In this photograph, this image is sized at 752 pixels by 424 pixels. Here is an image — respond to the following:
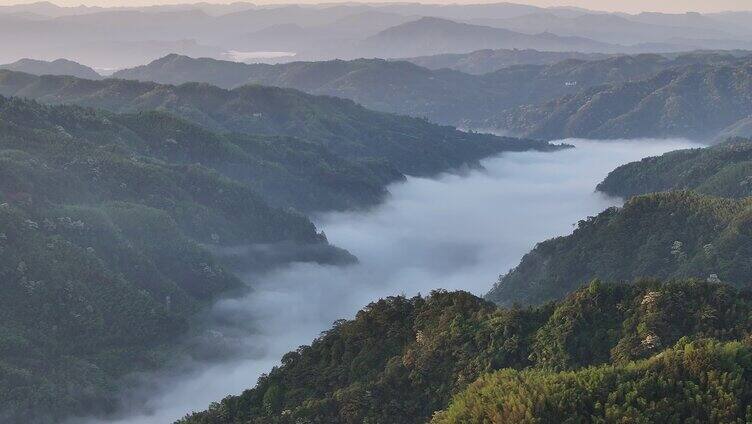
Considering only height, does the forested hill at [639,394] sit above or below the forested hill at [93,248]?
below

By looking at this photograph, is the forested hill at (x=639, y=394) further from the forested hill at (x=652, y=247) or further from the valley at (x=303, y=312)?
the forested hill at (x=652, y=247)

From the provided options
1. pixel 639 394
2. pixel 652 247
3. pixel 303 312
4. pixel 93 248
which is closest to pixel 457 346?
pixel 639 394

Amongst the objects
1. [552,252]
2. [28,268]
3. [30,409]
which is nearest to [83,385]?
[30,409]

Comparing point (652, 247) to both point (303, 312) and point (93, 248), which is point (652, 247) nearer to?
point (303, 312)

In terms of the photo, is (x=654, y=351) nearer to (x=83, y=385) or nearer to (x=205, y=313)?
(x=83, y=385)

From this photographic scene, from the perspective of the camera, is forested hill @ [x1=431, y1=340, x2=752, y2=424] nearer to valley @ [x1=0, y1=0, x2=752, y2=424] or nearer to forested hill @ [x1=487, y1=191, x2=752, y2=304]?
valley @ [x1=0, y1=0, x2=752, y2=424]

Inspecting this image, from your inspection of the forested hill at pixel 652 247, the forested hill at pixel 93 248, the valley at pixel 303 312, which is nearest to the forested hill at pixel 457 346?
the valley at pixel 303 312
